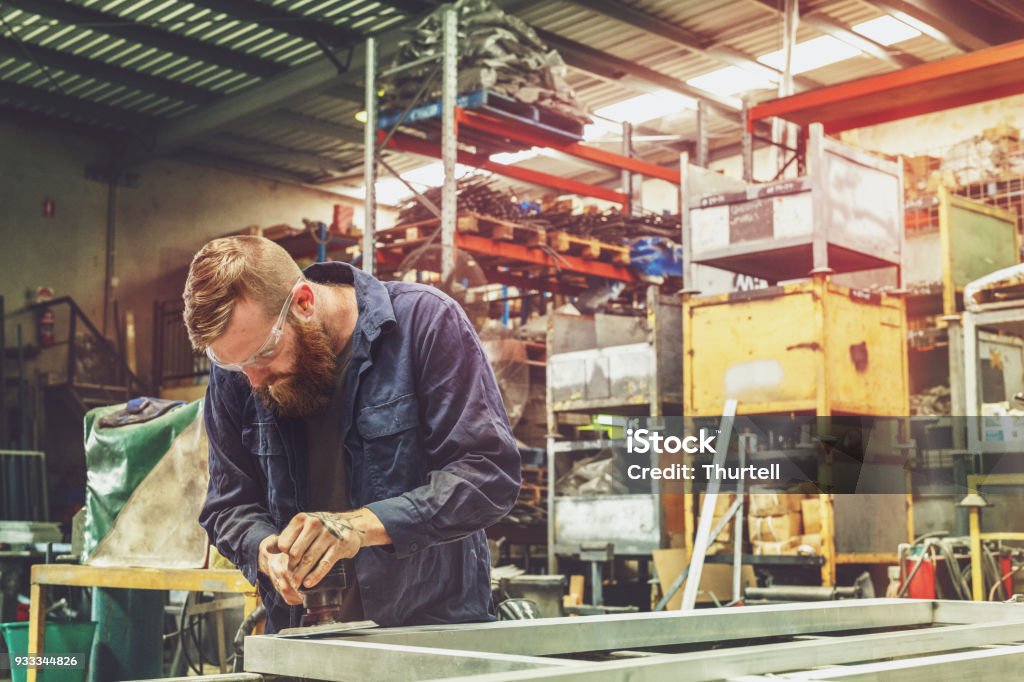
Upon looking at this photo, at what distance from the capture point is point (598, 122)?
1495cm

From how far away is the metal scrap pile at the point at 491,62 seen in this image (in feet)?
31.3

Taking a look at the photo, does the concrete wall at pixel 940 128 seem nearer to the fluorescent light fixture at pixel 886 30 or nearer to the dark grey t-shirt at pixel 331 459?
the fluorescent light fixture at pixel 886 30

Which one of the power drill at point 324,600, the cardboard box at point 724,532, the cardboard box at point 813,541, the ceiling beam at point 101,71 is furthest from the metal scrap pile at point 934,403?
the ceiling beam at point 101,71

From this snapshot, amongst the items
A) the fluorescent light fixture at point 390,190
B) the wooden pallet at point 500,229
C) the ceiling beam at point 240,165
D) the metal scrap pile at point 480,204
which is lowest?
the wooden pallet at point 500,229

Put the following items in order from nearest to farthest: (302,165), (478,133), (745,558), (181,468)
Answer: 1. (181,468)
2. (745,558)
3. (478,133)
4. (302,165)

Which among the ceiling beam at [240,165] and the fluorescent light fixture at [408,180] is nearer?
the ceiling beam at [240,165]

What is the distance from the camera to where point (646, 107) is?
15195 millimetres

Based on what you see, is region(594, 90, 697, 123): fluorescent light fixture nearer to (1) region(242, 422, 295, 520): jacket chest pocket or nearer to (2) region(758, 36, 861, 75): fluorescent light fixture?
(2) region(758, 36, 861, 75): fluorescent light fixture

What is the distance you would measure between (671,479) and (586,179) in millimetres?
10722

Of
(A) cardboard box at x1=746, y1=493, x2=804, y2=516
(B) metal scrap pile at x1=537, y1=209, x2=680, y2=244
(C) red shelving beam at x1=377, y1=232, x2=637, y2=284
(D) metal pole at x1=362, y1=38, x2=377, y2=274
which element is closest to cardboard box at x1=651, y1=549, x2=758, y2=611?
(A) cardboard box at x1=746, y1=493, x2=804, y2=516

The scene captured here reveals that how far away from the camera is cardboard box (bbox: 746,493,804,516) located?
7.49m

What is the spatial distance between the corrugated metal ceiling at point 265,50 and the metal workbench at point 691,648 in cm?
979

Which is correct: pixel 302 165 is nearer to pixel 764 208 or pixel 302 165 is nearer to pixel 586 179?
pixel 586 179

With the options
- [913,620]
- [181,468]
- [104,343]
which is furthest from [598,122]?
[913,620]
